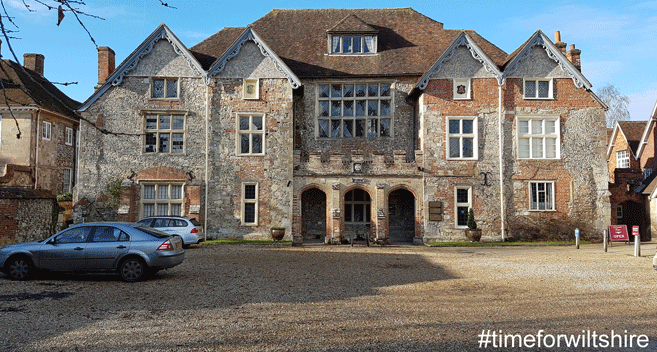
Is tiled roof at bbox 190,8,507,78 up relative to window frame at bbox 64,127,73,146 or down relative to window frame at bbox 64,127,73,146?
up

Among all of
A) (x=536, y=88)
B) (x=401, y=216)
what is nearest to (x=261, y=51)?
(x=401, y=216)

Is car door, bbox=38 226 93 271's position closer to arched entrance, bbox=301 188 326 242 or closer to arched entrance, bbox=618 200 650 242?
arched entrance, bbox=301 188 326 242

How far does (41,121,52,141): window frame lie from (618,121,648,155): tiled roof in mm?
41951

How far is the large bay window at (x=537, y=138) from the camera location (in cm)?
2484

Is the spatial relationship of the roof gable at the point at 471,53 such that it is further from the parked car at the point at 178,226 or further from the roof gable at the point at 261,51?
the parked car at the point at 178,226

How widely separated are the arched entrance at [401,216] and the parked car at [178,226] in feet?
34.9

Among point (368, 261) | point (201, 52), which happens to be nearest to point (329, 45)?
point (201, 52)

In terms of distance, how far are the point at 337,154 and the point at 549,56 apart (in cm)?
1227

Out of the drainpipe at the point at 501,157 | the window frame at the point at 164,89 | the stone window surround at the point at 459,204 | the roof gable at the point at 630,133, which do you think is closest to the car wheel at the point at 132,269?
the window frame at the point at 164,89

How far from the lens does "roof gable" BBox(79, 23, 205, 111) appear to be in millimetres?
24609

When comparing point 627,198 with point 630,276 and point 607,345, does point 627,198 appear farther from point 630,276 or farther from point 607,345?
point 607,345

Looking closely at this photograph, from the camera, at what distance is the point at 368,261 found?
1688 cm

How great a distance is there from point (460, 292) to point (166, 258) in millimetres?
7314

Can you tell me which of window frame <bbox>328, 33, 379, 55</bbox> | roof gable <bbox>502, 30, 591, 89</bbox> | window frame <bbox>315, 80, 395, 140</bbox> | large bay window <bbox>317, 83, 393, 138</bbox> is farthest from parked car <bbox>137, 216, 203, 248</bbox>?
roof gable <bbox>502, 30, 591, 89</bbox>
